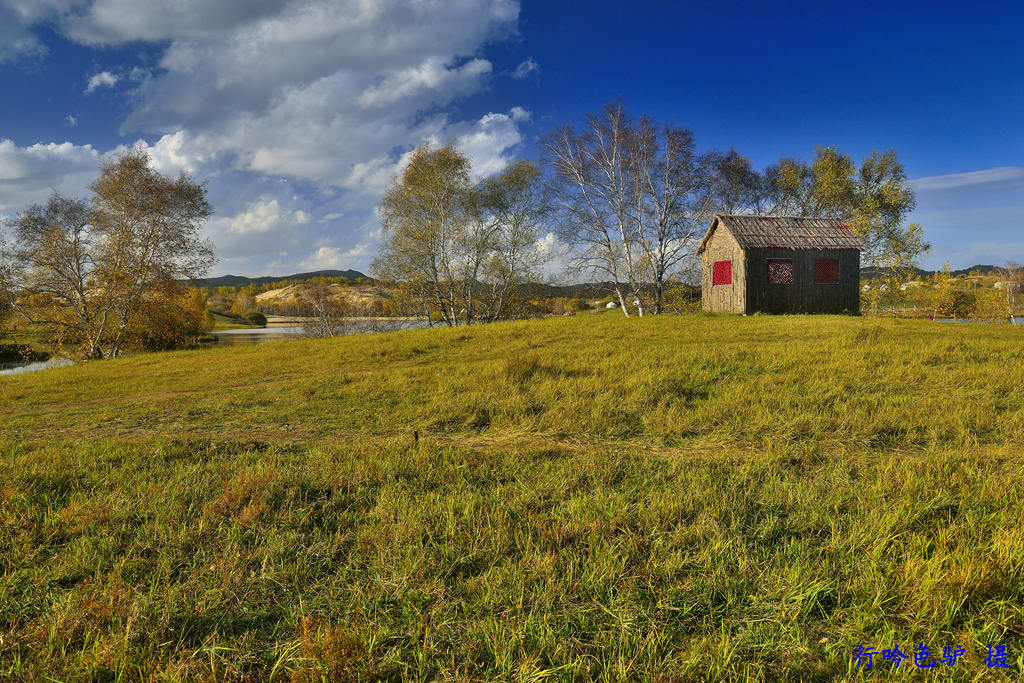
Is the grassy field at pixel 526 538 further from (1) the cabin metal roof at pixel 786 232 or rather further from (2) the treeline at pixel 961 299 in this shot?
(2) the treeline at pixel 961 299

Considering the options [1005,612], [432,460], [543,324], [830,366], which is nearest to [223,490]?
[432,460]

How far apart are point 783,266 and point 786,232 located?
235cm

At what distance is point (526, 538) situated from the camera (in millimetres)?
3301

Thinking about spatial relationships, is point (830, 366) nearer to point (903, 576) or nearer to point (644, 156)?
point (903, 576)

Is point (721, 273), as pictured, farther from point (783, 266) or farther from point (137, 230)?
point (137, 230)

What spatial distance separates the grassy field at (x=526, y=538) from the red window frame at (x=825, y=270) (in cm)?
2110

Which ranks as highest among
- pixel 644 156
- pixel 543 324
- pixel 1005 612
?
pixel 644 156

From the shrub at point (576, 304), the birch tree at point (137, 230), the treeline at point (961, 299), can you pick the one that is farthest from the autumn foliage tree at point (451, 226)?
the treeline at point (961, 299)

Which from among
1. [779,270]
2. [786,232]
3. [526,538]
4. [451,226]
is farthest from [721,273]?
[526,538]

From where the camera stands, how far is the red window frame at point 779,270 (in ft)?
83.4

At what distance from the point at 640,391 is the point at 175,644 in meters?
6.52

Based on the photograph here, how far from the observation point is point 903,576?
272 centimetres

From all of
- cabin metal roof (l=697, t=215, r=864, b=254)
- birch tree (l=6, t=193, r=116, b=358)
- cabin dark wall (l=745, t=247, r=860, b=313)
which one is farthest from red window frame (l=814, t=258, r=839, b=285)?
birch tree (l=6, t=193, r=116, b=358)

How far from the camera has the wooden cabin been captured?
25.3 m
